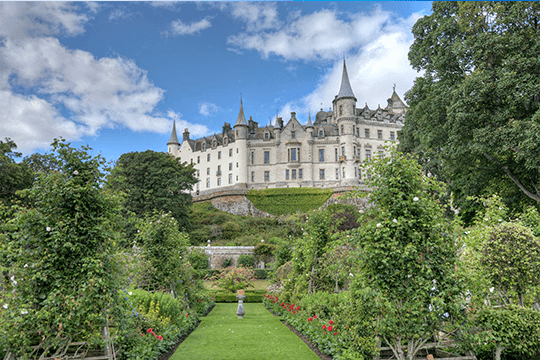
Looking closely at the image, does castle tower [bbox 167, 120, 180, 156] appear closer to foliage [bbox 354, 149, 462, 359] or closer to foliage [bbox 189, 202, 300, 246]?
foliage [bbox 189, 202, 300, 246]

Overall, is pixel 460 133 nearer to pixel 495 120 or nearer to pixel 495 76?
pixel 495 120

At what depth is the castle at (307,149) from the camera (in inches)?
2018

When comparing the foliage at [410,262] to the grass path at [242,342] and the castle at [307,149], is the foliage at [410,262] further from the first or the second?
the castle at [307,149]

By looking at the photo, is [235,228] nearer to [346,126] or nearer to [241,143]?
[241,143]

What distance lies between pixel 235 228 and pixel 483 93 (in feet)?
95.8

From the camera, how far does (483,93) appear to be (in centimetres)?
1311

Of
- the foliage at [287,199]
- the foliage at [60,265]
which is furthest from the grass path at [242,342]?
the foliage at [287,199]

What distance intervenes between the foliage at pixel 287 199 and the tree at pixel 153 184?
48.7 ft

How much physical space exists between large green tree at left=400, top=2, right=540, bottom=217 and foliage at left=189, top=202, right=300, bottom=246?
19566 millimetres

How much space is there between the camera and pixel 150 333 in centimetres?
708

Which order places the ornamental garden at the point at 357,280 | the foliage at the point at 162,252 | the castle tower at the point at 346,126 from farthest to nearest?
the castle tower at the point at 346,126, the foliage at the point at 162,252, the ornamental garden at the point at 357,280

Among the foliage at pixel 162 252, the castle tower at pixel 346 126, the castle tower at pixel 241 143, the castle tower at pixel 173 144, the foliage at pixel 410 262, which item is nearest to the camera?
the foliage at pixel 410 262

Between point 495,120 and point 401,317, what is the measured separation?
10.9 m

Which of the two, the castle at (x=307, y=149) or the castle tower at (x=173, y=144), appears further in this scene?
the castle tower at (x=173, y=144)
